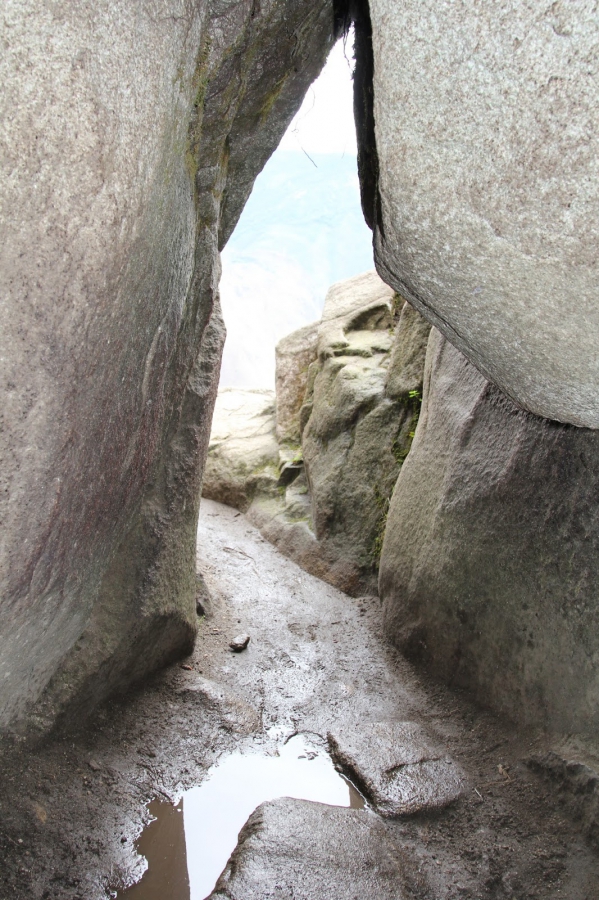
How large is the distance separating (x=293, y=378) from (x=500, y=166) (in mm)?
5349

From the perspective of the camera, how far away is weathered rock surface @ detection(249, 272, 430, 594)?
522cm

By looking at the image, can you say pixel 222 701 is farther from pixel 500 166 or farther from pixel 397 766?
pixel 500 166

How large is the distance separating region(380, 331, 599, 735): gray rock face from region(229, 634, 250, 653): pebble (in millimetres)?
915

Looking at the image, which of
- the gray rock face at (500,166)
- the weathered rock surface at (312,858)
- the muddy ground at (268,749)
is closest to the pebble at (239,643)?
the muddy ground at (268,749)

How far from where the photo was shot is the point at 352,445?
552 centimetres

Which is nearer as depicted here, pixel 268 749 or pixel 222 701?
pixel 268 749

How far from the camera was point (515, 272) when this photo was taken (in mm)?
1844

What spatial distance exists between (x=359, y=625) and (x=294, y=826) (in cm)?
210

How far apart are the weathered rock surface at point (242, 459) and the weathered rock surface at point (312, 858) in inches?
159

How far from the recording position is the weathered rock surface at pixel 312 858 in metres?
2.24

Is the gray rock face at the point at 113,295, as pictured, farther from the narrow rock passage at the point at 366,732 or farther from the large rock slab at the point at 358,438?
the large rock slab at the point at 358,438

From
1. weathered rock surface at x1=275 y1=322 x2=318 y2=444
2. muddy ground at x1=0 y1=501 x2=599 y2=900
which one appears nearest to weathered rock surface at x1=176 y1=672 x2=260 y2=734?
muddy ground at x1=0 y1=501 x2=599 y2=900

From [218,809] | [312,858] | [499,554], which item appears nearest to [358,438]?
[499,554]

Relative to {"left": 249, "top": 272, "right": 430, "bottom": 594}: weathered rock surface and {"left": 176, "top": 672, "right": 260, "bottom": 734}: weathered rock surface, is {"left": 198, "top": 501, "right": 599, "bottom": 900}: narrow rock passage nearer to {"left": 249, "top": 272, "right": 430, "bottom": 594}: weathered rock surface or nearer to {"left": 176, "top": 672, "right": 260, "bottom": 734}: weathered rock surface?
{"left": 176, "top": 672, "right": 260, "bottom": 734}: weathered rock surface
